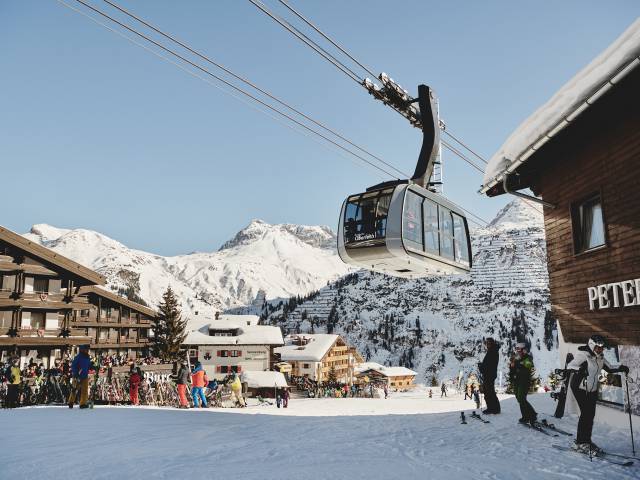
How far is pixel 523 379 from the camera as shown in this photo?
9922 mm

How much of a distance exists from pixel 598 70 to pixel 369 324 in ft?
616

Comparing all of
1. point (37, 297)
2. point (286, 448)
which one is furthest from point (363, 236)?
point (37, 297)

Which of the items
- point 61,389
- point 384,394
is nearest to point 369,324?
point 384,394

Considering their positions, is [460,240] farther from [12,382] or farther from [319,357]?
[319,357]

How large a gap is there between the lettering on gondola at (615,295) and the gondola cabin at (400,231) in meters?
4.02

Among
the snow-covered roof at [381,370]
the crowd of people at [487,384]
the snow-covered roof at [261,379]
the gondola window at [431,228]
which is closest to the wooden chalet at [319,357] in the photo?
the snow-covered roof at [381,370]

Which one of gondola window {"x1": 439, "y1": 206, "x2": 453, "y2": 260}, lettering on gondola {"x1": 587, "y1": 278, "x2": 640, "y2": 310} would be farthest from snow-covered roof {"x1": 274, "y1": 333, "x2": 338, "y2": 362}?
lettering on gondola {"x1": 587, "y1": 278, "x2": 640, "y2": 310}

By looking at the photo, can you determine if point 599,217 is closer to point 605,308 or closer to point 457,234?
point 605,308

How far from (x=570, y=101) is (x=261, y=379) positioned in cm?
4299

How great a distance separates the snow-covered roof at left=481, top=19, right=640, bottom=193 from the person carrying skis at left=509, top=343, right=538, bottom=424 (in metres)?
4.41

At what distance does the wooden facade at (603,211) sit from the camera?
9.21m

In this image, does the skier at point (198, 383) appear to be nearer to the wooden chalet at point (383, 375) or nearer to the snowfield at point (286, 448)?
the snowfield at point (286, 448)

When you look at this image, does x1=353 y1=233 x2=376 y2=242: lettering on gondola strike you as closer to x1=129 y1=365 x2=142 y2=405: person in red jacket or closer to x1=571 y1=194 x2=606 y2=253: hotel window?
x1=571 y1=194 x2=606 y2=253: hotel window

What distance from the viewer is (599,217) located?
10453 mm
